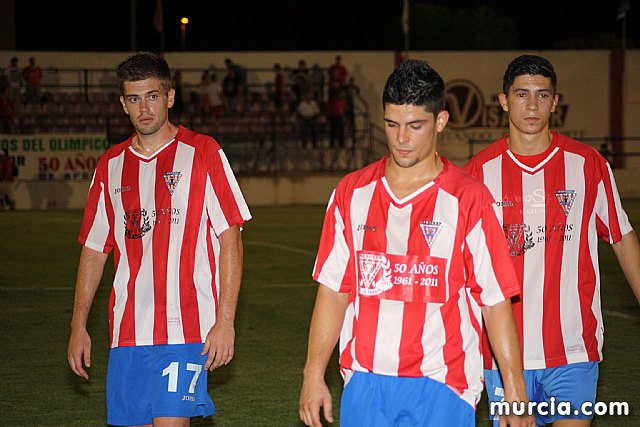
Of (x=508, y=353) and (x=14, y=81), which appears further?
(x=14, y=81)

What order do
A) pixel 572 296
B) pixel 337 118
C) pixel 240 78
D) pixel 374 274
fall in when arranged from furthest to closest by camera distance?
1. pixel 240 78
2. pixel 337 118
3. pixel 572 296
4. pixel 374 274

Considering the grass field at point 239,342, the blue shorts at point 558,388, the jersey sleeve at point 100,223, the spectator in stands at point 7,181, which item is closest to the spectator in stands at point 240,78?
the spectator in stands at point 7,181

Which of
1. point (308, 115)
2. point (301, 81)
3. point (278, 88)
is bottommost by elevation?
point (308, 115)

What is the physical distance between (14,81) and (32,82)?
46 cm

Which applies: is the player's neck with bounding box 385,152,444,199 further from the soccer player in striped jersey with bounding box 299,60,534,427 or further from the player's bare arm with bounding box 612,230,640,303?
the player's bare arm with bounding box 612,230,640,303

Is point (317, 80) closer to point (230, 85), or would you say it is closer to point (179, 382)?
point (230, 85)

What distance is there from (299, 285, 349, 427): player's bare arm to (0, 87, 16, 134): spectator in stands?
2279 cm

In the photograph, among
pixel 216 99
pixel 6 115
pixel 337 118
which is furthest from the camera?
pixel 216 99

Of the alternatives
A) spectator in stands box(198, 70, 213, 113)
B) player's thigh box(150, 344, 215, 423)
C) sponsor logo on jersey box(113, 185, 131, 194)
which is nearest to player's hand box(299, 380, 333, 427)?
player's thigh box(150, 344, 215, 423)

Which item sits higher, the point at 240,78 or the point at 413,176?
the point at 240,78

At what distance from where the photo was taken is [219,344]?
170 inches

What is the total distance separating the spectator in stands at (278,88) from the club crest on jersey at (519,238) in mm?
23559

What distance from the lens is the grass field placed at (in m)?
6.74
